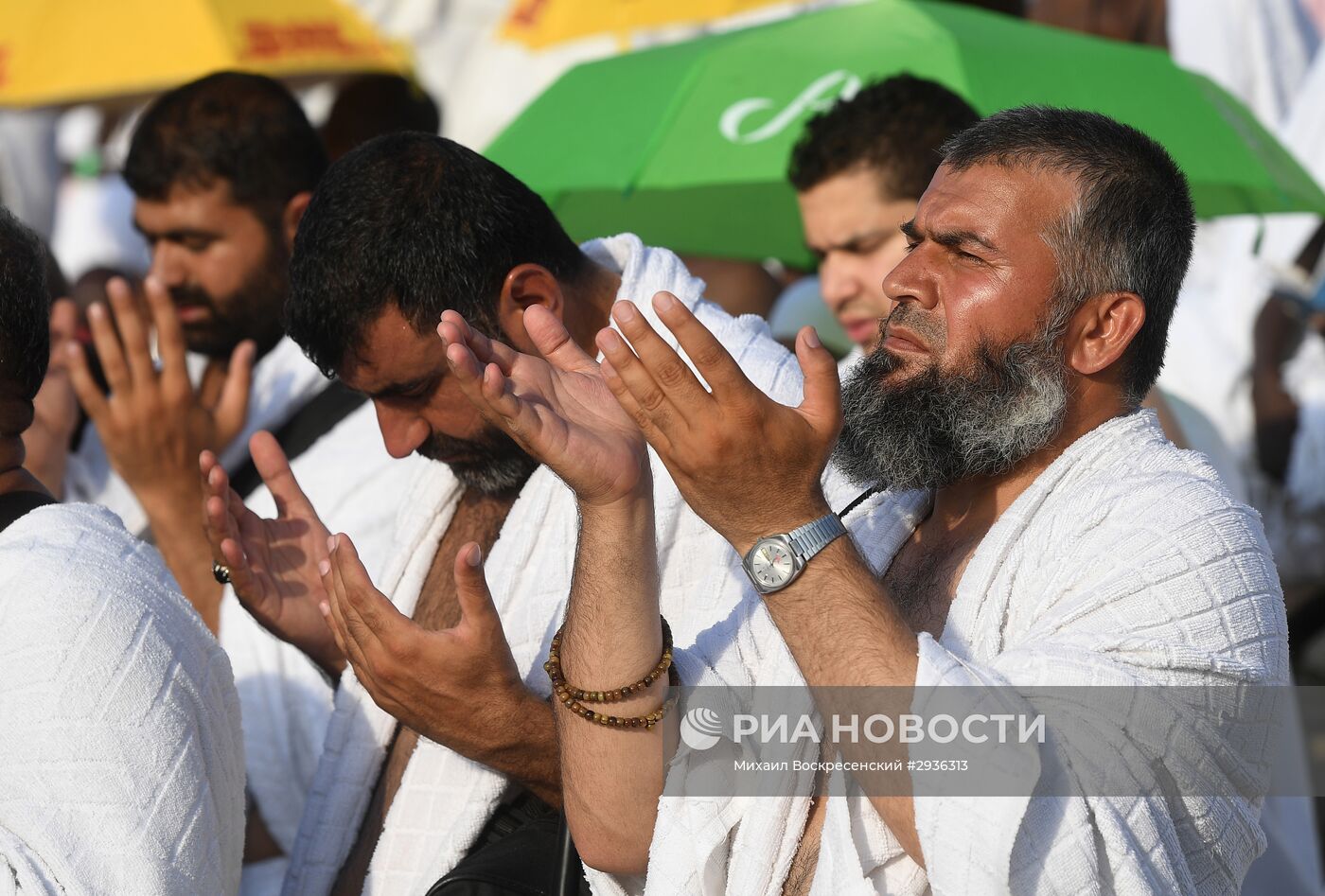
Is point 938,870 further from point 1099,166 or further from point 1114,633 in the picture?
point 1099,166

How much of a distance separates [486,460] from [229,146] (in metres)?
1.87

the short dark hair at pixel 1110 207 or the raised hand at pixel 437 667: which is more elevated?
the short dark hair at pixel 1110 207

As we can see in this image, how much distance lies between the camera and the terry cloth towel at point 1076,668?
2145 millimetres

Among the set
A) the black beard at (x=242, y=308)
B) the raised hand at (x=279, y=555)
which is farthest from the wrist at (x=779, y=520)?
the black beard at (x=242, y=308)

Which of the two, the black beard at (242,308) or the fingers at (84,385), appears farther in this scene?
the black beard at (242,308)

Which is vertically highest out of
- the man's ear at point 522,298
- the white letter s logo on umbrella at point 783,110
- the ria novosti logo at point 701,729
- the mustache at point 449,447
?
the man's ear at point 522,298

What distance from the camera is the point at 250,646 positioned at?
4059 millimetres

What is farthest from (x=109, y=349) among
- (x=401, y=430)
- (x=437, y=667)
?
(x=437, y=667)

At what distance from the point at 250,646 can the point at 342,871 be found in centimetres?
93

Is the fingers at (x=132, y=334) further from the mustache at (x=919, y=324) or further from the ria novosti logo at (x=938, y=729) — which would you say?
the ria novosti logo at (x=938, y=729)

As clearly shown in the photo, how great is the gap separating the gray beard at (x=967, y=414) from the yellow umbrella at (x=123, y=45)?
4227mm

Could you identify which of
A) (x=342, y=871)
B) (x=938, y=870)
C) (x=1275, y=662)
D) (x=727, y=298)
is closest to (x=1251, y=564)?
(x=1275, y=662)

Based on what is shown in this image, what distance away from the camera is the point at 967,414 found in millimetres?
2617

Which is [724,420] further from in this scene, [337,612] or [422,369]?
[422,369]
